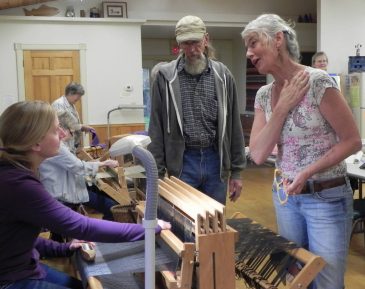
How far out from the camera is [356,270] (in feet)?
10.8

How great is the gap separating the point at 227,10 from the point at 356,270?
18.6 ft

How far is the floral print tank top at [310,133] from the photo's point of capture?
4.97ft

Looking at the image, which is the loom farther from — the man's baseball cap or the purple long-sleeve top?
the man's baseball cap

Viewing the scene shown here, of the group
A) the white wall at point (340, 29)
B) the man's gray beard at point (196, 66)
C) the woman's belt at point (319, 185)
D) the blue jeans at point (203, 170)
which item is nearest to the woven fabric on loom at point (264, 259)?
the woman's belt at point (319, 185)

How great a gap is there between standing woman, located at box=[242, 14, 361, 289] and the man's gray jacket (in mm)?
681

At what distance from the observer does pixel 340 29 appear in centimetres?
725

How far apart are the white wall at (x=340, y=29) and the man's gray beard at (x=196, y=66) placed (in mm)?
5356

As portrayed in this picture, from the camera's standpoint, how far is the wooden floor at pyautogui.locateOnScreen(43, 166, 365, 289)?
323 cm

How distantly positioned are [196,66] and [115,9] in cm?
546

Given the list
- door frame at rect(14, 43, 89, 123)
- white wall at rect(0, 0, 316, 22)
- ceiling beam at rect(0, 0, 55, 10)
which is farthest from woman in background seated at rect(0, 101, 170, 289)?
white wall at rect(0, 0, 316, 22)

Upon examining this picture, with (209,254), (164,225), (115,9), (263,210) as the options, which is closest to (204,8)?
(115,9)

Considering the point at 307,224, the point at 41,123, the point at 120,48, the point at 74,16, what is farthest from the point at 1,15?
the point at 307,224

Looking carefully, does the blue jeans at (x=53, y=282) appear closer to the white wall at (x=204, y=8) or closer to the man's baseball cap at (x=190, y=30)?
the man's baseball cap at (x=190, y=30)

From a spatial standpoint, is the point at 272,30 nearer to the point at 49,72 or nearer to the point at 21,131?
the point at 21,131
